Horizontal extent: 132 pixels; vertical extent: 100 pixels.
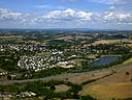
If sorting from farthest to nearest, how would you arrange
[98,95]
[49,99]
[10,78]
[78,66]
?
[78,66] → [10,78] → [98,95] → [49,99]

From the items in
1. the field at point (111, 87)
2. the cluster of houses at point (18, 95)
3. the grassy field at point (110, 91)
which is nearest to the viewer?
the cluster of houses at point (18, 95)

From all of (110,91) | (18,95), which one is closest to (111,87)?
(110,91)

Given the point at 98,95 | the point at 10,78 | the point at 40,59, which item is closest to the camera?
the point at 98,95

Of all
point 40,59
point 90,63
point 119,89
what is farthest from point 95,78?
point 40,59

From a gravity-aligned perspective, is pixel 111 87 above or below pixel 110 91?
below

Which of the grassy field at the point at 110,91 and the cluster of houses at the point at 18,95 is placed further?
the grassy field at the point at 110,91

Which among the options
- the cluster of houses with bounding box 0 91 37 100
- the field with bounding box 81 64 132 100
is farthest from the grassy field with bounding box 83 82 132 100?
the cluster of houses with bounding box 0 91 37 100

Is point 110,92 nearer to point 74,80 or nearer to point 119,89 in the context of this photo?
point 119,89

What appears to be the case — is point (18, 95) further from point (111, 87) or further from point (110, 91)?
point (111, 87)

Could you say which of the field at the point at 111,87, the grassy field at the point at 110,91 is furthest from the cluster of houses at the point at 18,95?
the grassy field at the point at 110,91

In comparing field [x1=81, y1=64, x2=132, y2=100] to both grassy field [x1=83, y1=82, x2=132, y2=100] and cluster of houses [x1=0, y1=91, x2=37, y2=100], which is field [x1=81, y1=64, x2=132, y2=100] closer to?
Answer: grassy field [x1=83, y1=82, x2=132, y2=100]

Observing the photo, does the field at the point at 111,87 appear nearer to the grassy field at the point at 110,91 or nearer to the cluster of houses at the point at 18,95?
the grassy field at the point at 110,91
